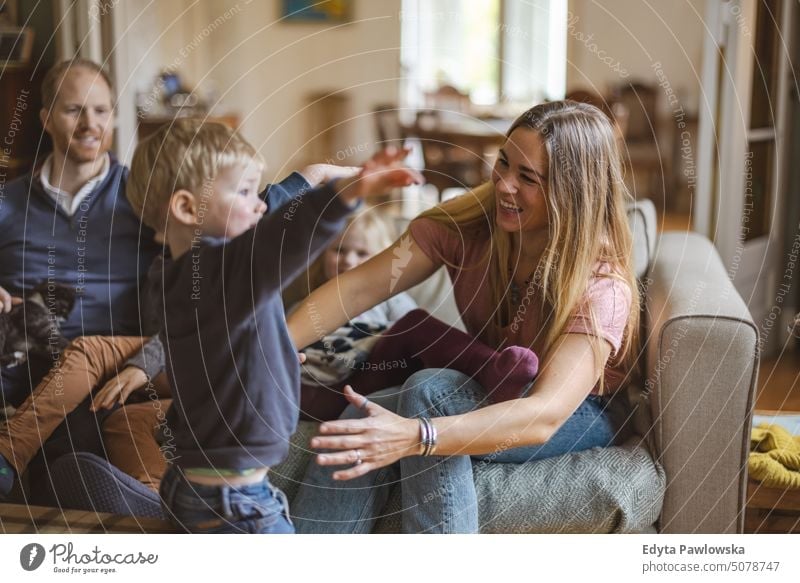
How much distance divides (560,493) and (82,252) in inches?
29.8

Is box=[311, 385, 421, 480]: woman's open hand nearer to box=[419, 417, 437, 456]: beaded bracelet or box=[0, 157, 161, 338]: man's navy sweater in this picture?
box=[419, 417, 437, 456]: beaded bracelet

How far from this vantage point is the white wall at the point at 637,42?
5.42 m

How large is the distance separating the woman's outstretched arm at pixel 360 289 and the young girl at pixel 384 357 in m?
0.02

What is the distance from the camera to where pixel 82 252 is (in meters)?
1.40

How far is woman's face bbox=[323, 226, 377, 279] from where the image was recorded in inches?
56.8

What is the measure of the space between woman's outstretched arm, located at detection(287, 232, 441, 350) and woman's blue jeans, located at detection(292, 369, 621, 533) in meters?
0.12

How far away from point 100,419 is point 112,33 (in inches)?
35.4

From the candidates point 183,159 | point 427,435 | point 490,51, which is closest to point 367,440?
point 427,435

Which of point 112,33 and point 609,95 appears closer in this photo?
point 112,33

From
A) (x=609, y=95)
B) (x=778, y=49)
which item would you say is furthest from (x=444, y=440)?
(x=609, y=95)

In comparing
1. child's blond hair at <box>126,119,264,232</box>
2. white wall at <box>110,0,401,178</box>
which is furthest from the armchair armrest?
white wall at <box>110,0,401,178</box>

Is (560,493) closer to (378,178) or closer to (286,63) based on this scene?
(378,178)

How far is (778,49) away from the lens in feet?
8.66
